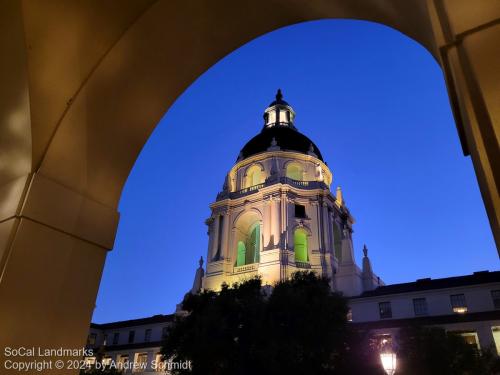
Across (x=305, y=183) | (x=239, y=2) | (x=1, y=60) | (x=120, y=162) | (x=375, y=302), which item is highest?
(x=305, y=183)

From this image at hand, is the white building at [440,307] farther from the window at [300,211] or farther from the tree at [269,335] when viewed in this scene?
the window at [300,211]

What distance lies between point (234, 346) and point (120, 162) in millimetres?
19339

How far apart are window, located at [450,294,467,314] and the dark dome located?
24.5 m

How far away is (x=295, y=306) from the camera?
20750 mm

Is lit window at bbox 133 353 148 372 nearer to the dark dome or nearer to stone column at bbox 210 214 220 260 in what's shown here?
stone column at bbox 210 214 220 260

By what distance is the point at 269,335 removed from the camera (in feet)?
65.3

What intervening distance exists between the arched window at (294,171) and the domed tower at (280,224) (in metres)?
0.12

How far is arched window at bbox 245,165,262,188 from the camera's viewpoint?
4680 cm

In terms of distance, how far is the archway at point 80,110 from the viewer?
257 centimetres

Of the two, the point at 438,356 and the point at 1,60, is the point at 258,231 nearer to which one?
the point at 438,356

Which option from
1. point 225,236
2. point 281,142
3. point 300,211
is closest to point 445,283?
point 300,211

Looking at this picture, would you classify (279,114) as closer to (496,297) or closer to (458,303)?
(458,303)

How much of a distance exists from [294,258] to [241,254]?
614 cm

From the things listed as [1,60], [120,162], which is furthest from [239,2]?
[1,60]
